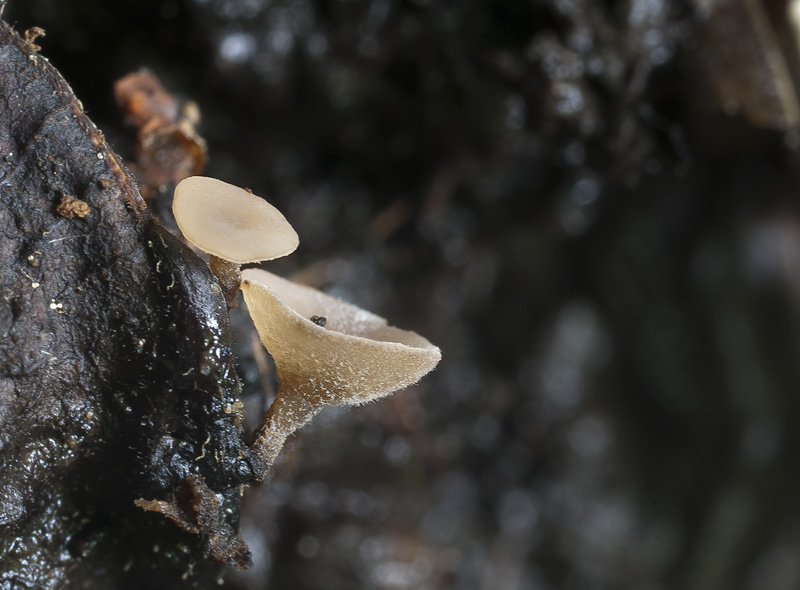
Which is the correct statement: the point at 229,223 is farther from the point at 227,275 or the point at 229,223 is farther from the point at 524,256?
the point at 524,256

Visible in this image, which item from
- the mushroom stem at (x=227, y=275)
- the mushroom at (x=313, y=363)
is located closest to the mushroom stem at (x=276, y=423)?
the mushroom at (x=313, y=363)

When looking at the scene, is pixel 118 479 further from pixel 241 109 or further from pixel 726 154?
pixel 726 154

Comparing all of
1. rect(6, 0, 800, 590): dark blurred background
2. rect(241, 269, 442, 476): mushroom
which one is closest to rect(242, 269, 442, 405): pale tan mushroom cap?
rect(241, 269, 442, 476): mushroom

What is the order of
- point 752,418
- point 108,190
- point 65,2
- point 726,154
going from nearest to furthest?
point 108,190 → point 65,2 → point 726,154 → point 752,418

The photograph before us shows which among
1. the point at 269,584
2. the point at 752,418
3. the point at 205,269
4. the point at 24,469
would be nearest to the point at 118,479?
the point at 24,469

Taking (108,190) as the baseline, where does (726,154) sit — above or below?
above

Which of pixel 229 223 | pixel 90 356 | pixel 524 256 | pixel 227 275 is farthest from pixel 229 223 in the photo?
pixel 524 256

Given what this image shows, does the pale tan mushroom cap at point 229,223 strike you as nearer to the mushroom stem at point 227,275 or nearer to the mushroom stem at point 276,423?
the mushroom stem at point 227,275
